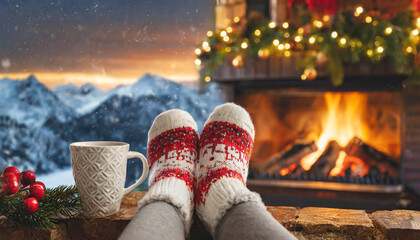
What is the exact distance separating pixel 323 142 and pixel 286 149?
172mm

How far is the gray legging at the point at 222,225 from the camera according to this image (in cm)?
47

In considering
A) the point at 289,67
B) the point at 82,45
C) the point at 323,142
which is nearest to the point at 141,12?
the point at 82,45

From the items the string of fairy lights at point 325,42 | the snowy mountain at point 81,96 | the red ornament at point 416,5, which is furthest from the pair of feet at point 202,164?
the red ornament at point 416,5

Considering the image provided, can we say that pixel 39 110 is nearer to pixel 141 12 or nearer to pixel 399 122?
pixel 141 12

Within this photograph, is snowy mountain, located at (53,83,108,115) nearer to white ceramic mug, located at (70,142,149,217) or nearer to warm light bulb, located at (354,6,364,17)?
white ceramic mug, located at (70,142,149,217)

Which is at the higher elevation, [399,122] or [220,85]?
[220,85]

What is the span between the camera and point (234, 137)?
3.06ft

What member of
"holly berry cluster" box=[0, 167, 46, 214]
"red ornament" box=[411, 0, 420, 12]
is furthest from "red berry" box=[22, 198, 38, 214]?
"red ornament" box=[411, 0, 420, 12]

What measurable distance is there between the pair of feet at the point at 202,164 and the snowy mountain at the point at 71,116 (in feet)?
1.36

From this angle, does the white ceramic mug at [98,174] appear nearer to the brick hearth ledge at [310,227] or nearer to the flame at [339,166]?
the brick hearth ledge at [310,227]

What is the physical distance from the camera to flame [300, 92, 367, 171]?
65.0 inches

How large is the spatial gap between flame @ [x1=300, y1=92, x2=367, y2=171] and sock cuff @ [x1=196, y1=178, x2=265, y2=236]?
1052mm

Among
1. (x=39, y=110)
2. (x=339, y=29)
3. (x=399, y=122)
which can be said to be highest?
(x=339, y=29)

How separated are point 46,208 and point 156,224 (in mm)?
249
